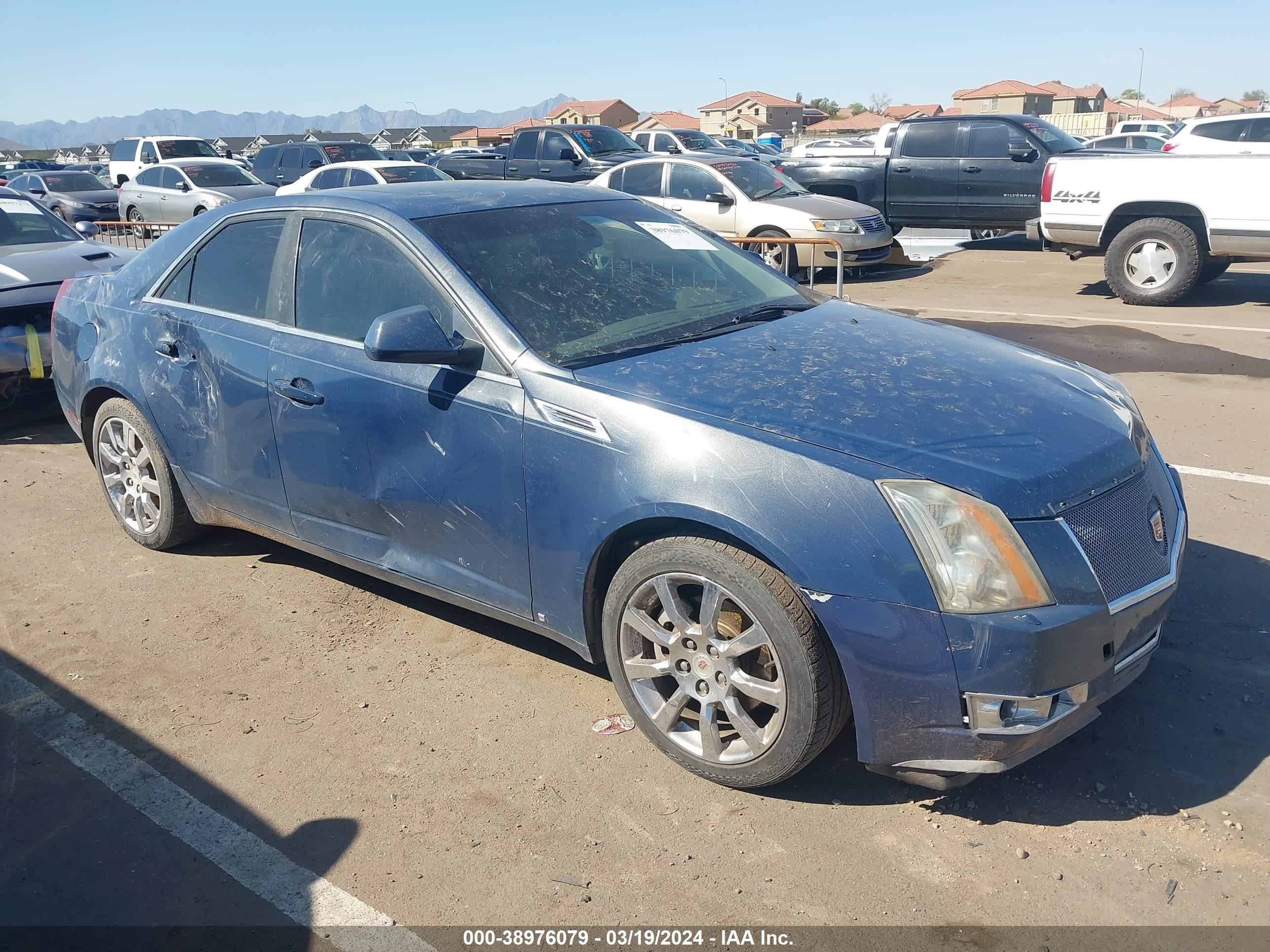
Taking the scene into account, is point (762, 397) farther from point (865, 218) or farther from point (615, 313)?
point (865, 218)

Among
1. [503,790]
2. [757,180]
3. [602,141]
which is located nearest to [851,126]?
[602,141]

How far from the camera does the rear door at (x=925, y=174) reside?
15.7m

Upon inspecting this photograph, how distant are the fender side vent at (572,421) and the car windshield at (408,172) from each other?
45.2ft

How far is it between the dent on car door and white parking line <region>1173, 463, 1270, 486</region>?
4689 mm

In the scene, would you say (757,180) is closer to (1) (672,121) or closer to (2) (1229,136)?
(2) (1229,136)

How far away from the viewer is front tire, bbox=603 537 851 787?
3023 millimetres

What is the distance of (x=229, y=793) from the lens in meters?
3.43

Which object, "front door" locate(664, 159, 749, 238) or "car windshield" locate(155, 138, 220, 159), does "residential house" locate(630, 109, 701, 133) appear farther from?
"front door" locate(664, 159, 749, 238)

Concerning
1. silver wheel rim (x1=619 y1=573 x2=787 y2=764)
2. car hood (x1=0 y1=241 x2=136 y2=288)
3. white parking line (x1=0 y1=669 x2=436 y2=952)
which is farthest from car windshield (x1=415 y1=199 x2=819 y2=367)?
car hood (x1=0 y1=241 x2=136 y2=288)

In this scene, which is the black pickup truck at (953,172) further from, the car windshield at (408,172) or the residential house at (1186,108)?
the residential house at (1186,108)

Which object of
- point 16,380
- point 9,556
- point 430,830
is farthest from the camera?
point 16,380

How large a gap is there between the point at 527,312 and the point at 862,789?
194 centimetres

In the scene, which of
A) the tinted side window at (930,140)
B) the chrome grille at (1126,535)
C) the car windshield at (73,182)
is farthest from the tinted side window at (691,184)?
the car windshield at (73,182)

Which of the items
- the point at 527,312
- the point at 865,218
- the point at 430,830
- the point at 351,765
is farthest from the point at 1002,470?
the point at 865,218
